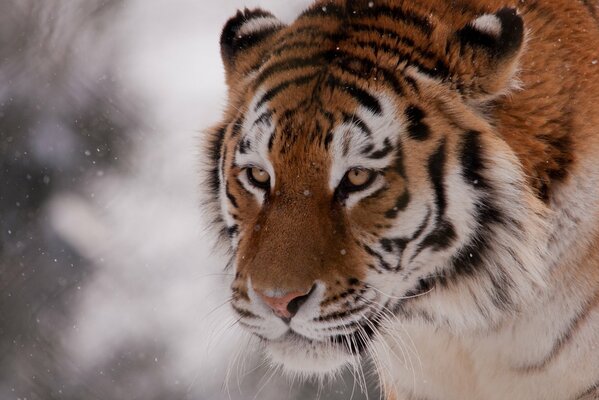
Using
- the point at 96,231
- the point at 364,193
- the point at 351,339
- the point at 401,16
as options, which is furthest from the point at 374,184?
the point at 96,231

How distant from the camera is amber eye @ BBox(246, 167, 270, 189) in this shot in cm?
278

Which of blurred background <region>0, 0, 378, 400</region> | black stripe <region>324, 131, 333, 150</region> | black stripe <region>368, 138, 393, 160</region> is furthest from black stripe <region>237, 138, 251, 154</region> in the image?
blurred background <region>0, 0, 378, 400</region>

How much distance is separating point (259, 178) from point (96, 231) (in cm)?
470

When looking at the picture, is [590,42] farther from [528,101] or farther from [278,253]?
[278,253]

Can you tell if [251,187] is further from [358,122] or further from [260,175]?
[358,122]

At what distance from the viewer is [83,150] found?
741 cm

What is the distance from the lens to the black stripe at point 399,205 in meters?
2.71

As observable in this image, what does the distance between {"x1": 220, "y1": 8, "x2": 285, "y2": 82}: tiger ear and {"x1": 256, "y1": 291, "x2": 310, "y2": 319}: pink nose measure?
0.86m

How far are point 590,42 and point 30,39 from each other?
4.85 meters

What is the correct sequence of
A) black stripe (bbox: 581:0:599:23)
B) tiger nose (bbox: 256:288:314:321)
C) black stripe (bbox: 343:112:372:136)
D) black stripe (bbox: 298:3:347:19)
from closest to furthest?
tiger nose (bbox: 256:288:314:321)
black stripe (bbox: 343:112:372:136)
black stripe (bbox: 298:3:347:19)
black stripe (bbox: 581:0:599:23)

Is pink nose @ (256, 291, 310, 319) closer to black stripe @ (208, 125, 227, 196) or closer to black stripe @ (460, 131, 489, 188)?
black stripe @ (460, 131, 489, 188)

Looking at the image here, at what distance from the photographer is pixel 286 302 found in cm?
258

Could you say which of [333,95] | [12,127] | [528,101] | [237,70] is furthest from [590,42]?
[12,127]

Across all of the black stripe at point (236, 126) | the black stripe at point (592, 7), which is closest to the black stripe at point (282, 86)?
the black stripe at point (236, 126)
